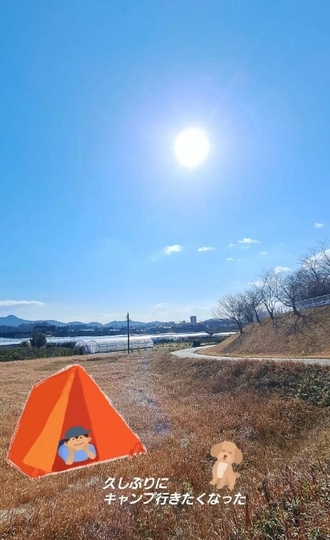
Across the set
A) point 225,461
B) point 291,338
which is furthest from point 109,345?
point 225,461

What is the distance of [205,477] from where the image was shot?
6.96 meters

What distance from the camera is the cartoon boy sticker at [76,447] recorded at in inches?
162

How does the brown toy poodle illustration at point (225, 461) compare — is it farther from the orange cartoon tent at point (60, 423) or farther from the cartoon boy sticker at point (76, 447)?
the cartoon boy sticker at point (76, 447)

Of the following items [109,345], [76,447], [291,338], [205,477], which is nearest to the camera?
[76,447]

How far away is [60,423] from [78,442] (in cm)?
36

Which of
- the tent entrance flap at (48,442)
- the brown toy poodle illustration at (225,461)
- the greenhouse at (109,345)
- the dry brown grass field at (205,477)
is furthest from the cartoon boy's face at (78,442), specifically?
the greenhouse at (109,345)

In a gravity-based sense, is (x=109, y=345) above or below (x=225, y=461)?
above

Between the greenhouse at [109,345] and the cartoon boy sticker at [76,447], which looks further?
the greenhouse at [109,345]

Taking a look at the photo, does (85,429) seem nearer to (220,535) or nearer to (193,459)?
(220,535)

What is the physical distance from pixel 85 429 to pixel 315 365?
15.4 metres

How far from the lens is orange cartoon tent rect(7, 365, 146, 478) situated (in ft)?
13.7

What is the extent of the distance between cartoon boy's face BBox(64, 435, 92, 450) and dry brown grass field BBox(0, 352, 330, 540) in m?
1.69

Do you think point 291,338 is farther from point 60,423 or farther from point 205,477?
point 60,423

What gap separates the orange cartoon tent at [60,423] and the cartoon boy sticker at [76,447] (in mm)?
52
